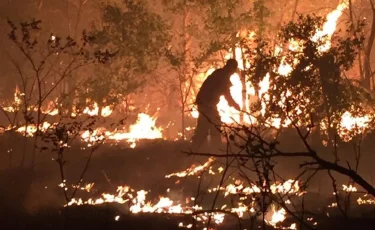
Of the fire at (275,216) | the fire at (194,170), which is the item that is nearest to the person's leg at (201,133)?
the fire at (194,170)

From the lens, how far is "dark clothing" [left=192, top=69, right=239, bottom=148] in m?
12.5

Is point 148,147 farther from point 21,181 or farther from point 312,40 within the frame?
point 312,40

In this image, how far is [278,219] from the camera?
27.8 feet

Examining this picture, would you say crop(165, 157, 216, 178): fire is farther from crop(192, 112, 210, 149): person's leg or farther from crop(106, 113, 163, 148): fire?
crop(106, 113, 163, 148): fire

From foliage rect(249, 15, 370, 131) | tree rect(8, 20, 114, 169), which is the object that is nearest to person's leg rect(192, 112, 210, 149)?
foliage rect(249, 15, 370, 131)

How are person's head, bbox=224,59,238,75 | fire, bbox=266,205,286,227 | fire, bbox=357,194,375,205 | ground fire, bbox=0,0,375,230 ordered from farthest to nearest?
person's head, bbox=224,59,238,75 < fire, bbox=357,194,375,205 < fire, bbox=266,205,286,227 < ground fire, bbox=0,0,375,230

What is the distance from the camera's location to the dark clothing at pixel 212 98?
12.5 m

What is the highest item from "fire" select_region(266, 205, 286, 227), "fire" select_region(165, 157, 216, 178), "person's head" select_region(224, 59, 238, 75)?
"person's head" select_region(224, 59, 238, 75)

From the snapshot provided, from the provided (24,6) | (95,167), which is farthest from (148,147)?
(24,6)

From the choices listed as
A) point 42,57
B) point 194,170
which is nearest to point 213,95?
point 194,170

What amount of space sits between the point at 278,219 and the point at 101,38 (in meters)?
10.5

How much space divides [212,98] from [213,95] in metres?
0.08

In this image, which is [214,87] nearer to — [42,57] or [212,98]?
[212,98]

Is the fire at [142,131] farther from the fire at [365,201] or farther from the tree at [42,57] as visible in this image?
the fire at [365,201]
